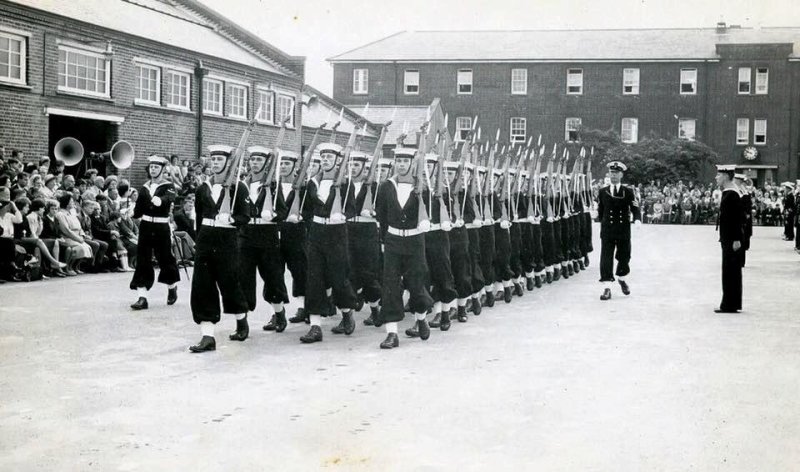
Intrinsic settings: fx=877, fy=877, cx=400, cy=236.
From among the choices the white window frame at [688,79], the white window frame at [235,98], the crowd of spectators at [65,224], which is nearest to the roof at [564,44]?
the white window frame at [688,79]

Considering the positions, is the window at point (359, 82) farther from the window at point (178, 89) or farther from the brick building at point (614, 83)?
the window at point (178, 89)

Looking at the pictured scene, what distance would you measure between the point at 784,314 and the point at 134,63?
19591 millimetres

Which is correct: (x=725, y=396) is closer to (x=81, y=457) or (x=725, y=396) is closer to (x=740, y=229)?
(x=81, y=457)

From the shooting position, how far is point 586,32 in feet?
199

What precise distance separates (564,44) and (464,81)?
7204mm

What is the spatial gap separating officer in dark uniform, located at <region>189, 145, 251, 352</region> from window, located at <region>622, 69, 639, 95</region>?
50607 millimetres

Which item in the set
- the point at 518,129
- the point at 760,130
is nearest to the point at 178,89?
the point at 518,129

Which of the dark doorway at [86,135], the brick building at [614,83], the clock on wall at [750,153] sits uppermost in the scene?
the brick building at [614,83]

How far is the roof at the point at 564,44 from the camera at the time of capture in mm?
56688

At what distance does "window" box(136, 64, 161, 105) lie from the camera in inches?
1026

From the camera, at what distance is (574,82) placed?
57.8m

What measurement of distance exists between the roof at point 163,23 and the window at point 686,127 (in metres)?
31.6

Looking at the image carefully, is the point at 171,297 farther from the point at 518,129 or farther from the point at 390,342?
the point at 518,129

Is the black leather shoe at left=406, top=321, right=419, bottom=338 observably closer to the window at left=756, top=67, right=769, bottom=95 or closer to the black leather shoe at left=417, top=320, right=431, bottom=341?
the black leather shoe at left=417, top=320, right=431, bottom=341
